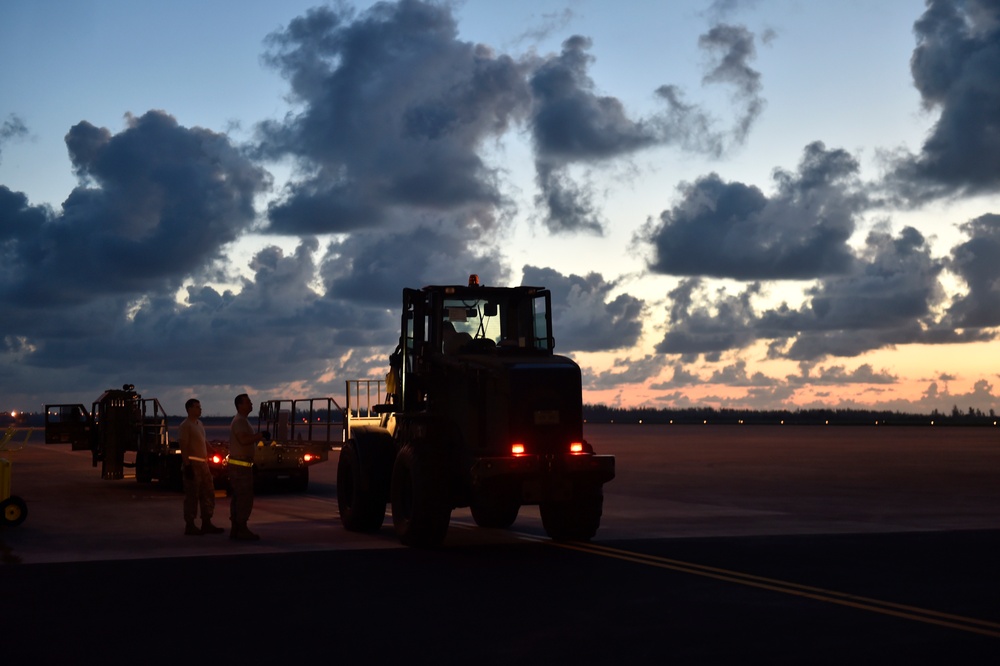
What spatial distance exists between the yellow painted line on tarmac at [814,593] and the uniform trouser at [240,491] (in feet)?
16.1

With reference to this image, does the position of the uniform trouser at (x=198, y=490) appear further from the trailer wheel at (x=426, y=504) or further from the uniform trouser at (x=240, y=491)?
the trailer wheel at (x=426, y=504)

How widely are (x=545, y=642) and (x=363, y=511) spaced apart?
9364 millimetres

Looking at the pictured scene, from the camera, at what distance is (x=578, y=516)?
56.1 ft

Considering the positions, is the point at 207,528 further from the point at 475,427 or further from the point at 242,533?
the point at 475,427

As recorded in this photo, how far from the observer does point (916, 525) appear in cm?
1986

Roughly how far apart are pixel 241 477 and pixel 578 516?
200 inches

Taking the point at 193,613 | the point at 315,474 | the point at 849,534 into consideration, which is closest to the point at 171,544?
the point at 193,613

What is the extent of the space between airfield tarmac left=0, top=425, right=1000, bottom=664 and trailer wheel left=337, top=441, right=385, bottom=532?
36 centimetres

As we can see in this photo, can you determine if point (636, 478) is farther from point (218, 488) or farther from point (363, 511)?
point (363, 511)

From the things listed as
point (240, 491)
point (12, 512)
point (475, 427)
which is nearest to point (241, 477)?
point (240, 491)

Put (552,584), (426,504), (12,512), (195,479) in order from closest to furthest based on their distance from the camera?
1. (552,584)
2. (426,504)
3. (195,479)
4. (12,512)

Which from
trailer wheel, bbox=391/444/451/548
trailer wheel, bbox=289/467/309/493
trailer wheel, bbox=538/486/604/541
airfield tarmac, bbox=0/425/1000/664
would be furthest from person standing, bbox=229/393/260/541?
trailer wheel, bbox=289/467/309/493

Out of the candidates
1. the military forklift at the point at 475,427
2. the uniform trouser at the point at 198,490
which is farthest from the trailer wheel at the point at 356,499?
the uniform trouser at the point at 198,490

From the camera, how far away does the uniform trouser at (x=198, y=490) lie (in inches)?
731
